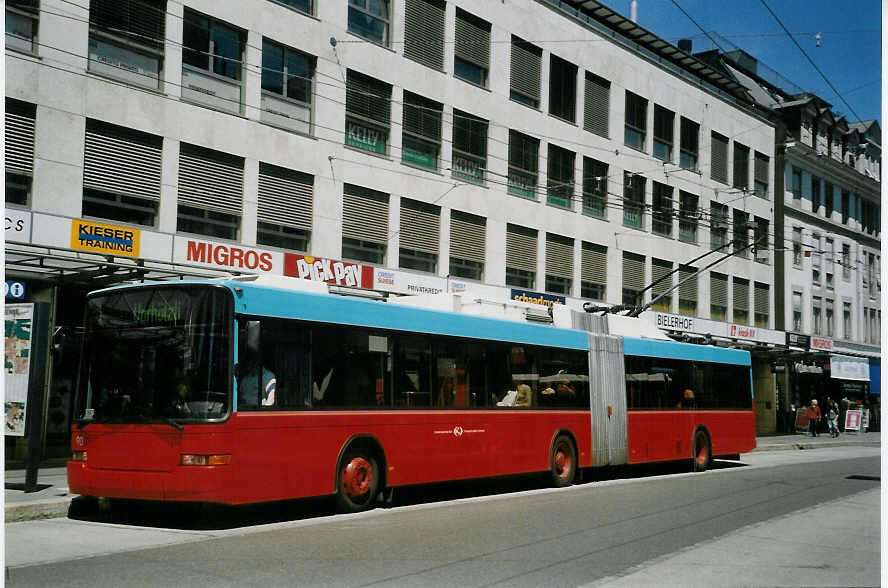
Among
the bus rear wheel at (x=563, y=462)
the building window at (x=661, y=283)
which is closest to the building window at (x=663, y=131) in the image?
the building window at (x=661, y=283)

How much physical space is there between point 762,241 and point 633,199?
35.8 ft

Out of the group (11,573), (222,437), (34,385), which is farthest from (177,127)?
(11,573)

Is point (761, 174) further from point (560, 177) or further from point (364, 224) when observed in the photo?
point (364, 224)

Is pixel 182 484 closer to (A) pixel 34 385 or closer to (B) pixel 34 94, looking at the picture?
(A) pixel 34 385

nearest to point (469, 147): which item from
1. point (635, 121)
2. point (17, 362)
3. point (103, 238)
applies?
point (635, 121)

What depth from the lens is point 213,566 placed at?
8516 mm

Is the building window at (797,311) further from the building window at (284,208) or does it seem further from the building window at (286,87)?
the building window at (286,87)

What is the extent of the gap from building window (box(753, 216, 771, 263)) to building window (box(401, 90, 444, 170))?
20123 millimetres

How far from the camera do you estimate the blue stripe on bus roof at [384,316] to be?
38.5 ft

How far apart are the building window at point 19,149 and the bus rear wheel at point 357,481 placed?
8.94 metres

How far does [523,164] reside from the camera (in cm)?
3078

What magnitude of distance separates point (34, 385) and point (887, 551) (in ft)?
33.3

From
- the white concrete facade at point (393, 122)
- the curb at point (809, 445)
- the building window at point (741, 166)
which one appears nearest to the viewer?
the white concrete facade at point (393, 122)

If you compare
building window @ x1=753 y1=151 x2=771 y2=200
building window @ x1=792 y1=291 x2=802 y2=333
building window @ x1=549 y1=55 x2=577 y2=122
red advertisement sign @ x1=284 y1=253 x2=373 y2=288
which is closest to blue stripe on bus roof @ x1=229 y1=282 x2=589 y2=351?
red advertisement sign @ x1=284 y1=253 x2=373 y2=288
